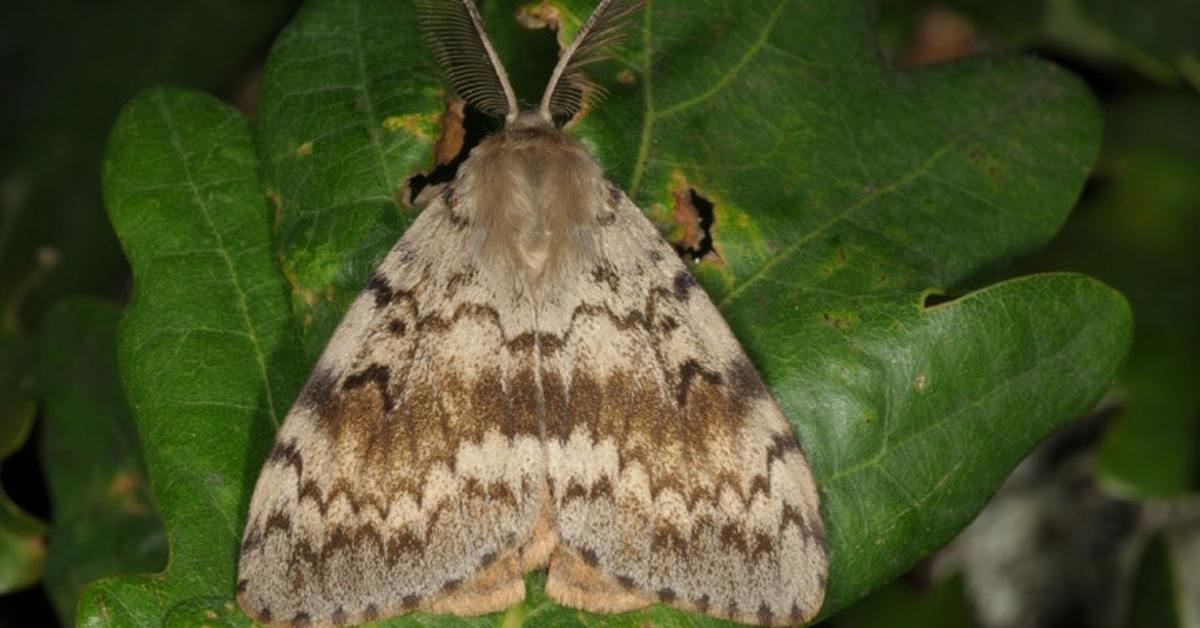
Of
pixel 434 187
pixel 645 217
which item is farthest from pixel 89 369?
pixel 645 217

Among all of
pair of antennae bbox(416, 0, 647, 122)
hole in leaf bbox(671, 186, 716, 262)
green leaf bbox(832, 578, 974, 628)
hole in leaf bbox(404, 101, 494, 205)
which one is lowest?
green leaf bbox(832, 578, 974, 628)

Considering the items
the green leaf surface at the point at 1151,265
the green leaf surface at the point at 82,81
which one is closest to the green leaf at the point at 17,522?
the green leaf surface at the point at 82,81

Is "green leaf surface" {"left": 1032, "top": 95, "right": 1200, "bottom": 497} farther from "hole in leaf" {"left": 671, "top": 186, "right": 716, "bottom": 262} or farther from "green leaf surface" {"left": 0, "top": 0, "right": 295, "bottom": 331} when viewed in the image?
"green leaf surface" {"left": 0, "top": 0, "right": 295, "bottom": 331}

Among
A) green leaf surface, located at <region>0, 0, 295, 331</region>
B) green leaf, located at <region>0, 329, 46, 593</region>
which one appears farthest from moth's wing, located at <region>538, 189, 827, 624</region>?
green leaf surface, located at <region>0, 0, 295, 331</region>

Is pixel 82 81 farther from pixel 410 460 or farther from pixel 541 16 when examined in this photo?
pixel 410 460

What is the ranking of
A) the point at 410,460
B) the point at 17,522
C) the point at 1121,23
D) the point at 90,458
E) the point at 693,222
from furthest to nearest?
the point at 1121,23, the point at 90,458, the point at 17,522, the point at 693,222, the point at 410,460

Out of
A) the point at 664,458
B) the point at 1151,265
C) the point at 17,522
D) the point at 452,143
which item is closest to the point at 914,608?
the point at 1151,265

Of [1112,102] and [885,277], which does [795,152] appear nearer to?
[885,277]
